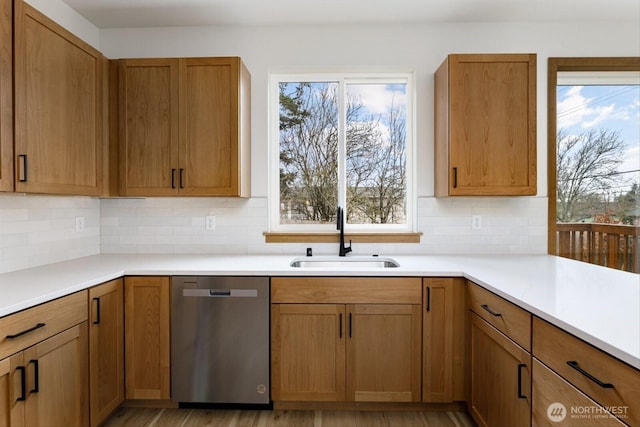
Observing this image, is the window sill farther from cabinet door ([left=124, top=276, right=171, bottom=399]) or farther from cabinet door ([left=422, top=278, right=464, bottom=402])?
cabinet door ([left=124, top=276, right=171, bottom=399])

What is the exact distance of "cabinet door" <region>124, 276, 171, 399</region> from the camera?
2.06 m

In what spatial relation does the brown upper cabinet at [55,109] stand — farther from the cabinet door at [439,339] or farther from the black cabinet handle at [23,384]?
the cabinet door at [439,339]

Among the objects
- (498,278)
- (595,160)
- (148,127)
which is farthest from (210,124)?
(595,160)

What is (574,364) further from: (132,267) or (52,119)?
(52,119)

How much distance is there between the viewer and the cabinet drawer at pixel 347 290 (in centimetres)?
205

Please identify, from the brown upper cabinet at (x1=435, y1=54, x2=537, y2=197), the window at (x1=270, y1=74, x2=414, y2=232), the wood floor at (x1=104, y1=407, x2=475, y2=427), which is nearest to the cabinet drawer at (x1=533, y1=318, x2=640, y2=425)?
the wood floor at (x1=104, y1=407, x2=475, y2=427)

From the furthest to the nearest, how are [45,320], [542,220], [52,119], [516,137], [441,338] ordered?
[542,220] < [516,137] < [441,338] < [52,119] < [45,320]

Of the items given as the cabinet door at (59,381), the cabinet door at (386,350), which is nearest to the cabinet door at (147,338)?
the cabinet door at (59,381)

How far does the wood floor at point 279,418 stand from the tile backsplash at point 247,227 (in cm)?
105

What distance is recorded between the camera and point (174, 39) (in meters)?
2.70

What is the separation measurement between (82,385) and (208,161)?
139cm

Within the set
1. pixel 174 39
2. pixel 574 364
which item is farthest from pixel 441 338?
pixel 174 39

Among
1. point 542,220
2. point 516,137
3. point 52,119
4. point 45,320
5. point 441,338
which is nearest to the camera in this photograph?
point 45,320

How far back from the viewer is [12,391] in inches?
53.4
